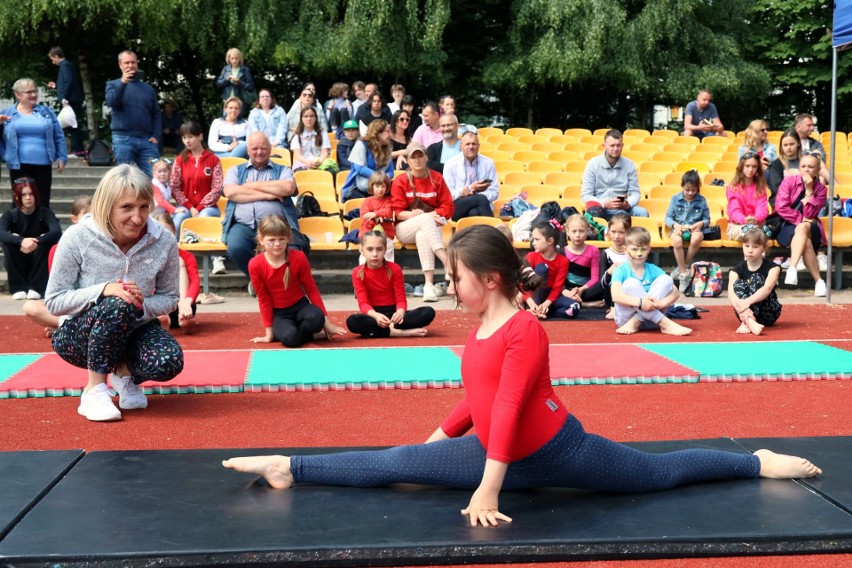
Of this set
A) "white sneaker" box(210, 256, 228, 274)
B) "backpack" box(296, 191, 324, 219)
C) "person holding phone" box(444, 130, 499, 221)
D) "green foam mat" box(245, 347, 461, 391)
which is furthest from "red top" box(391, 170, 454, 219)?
"green foam mat" box(245, 347, 461, 391)

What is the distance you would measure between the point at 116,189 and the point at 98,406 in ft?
3.68

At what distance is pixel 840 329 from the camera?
857 centimetres

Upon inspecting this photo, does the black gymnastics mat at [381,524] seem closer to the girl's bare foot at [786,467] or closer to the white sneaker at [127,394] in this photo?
the girl's bare foot at [786,467]

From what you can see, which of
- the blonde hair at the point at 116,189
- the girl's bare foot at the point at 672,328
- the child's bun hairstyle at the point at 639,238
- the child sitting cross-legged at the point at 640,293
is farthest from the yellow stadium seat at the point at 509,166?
the blonde hair at the point at 116,189

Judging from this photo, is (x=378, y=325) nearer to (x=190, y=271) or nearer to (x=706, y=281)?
(x=190, y=271)

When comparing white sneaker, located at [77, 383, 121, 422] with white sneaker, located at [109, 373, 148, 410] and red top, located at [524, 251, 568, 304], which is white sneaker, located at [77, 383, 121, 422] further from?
red top, located at [524, 251, 568, 304]

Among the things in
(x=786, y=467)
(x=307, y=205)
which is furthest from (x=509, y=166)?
(x=786, y=467)

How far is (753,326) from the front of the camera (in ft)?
27.5

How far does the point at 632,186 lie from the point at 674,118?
1625cm

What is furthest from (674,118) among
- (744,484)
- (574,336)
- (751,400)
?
(744,484)

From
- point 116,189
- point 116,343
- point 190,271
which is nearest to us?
point 116,189

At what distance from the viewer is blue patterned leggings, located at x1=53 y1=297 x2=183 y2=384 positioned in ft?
16.8

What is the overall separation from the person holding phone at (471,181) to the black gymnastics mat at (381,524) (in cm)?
779

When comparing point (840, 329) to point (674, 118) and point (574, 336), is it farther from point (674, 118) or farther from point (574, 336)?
point (674, 118)
